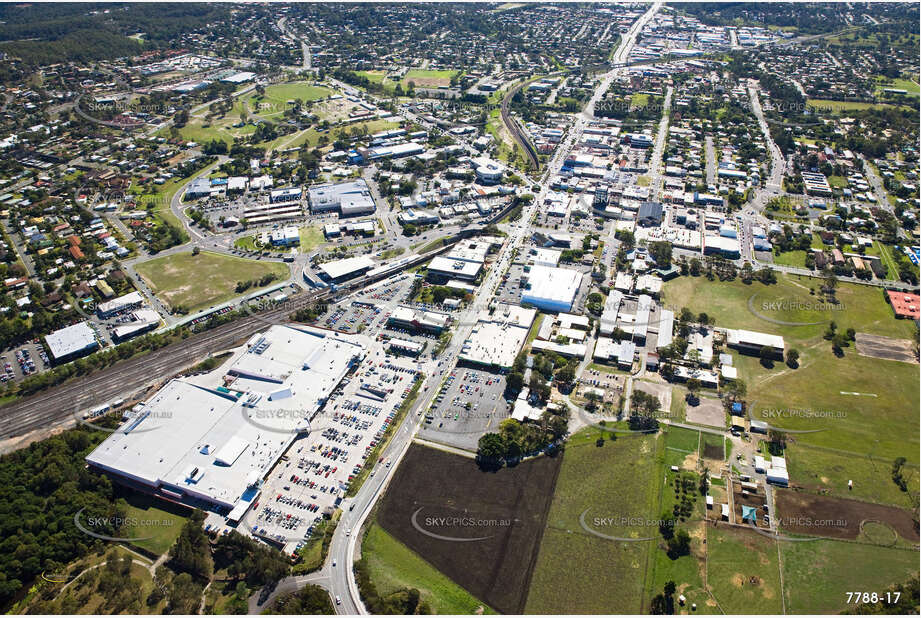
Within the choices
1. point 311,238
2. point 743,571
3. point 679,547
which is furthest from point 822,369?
point 311,238

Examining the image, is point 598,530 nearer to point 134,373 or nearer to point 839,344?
point 839,344

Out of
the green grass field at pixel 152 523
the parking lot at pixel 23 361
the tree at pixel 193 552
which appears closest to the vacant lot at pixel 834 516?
the tree at pixel 193 552

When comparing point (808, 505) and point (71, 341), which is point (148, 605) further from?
point (808, 505)

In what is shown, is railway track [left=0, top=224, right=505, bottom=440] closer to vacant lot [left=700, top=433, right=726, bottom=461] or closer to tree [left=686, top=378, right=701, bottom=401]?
tree [left=686, top=378, right=701, bottom=401]

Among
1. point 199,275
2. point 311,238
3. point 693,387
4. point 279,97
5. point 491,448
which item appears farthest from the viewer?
point 279,97

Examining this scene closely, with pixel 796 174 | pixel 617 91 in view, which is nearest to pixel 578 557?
pixel 796 174
